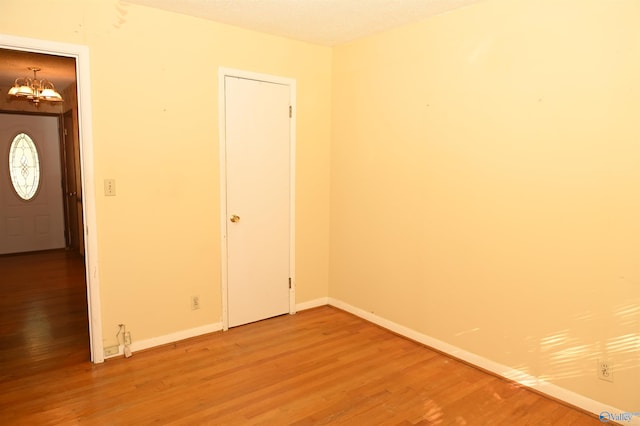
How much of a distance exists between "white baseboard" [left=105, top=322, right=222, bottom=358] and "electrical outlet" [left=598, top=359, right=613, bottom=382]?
277 centimetres

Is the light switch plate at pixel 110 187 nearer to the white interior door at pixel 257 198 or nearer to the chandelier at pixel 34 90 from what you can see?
the white interior door at pixel 257 198

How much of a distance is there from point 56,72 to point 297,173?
337cm

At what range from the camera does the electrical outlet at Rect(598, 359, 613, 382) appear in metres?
2.36

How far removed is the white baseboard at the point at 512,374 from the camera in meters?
2.38

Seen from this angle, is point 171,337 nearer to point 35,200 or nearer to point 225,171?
point 225,171

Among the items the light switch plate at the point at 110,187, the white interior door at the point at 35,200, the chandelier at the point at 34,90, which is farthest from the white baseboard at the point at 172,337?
the white interior door at the point at 35,200

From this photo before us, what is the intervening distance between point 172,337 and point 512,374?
2563 millimetres

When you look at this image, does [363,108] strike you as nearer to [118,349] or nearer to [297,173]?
[297,173]

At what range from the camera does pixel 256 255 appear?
12.4 feet

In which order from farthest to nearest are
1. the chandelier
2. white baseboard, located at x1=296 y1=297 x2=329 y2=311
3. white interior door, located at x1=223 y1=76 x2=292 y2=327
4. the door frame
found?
the chandelier
white baseboard, located at x1=296 y1=297 x2=329 y2=311
white interior door, located at x1=223 y1=76 x2=292 y2=327
the door frame

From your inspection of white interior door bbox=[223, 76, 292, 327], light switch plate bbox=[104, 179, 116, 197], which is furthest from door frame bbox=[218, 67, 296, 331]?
light switch plate bbox=[104, 179, 116, 197]

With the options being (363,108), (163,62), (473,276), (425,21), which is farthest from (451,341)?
(163,62)

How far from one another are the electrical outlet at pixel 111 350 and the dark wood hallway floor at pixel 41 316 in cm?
15

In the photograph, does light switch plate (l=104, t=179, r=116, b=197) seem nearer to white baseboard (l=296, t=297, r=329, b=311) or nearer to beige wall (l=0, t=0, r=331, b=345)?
beige wall (l=0, t=0, r=331, b=345)
